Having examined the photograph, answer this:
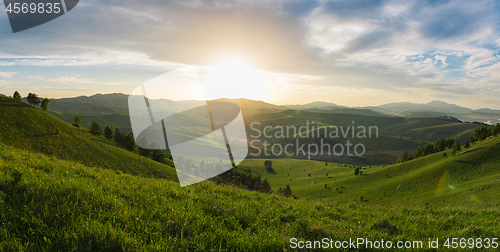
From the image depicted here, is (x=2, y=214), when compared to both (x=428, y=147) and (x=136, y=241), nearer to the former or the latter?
(x=136, y=241)

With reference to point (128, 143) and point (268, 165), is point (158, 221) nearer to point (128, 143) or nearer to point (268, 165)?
point (128, 143)

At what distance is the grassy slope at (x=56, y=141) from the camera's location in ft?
80.9

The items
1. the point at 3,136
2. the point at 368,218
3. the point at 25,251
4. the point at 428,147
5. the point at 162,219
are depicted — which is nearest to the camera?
the point at 25,251

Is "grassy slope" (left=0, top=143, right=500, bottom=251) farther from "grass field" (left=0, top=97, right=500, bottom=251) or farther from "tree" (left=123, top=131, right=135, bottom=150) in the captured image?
"tree" (left=123, top=131, right=135, bottom=150)

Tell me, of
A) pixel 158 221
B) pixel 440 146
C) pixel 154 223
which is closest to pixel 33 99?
pixel 158 221

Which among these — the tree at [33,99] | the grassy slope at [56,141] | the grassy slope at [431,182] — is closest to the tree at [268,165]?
the grassy slope at [431,182]

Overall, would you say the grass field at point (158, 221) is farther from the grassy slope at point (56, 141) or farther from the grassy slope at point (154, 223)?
the grassy slope at point (56, 141)

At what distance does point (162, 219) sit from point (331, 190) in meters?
75.7


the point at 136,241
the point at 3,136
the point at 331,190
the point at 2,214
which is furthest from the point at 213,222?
the point at 331,190

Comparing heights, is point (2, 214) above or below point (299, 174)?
above

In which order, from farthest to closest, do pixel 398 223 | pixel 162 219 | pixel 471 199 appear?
pixel 471 199
pixel 398 223
pixel 162 219

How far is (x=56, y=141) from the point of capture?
2756 cm

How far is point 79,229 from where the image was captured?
3818 mm

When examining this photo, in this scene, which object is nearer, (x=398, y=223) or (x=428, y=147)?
(x=398, y=223)
